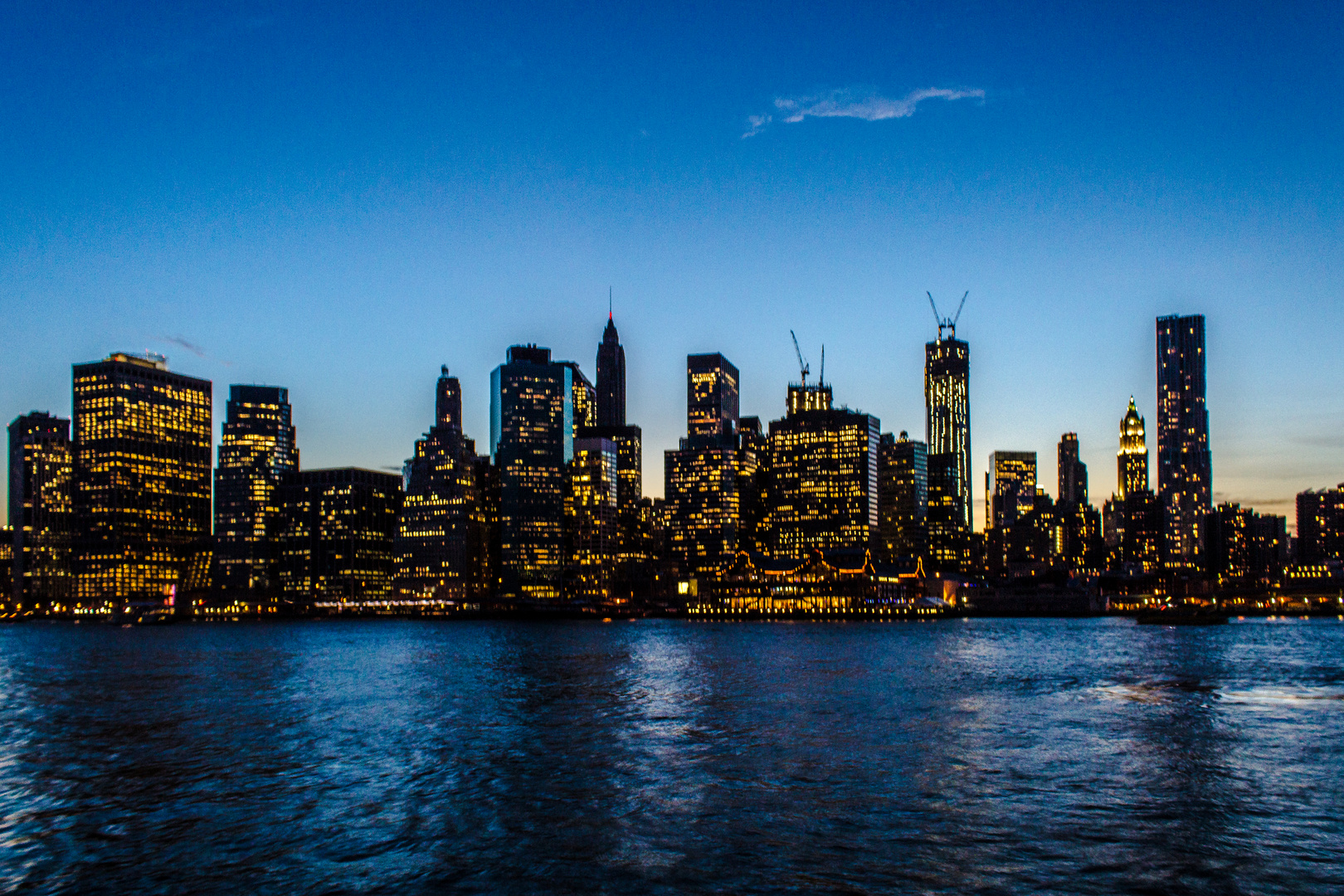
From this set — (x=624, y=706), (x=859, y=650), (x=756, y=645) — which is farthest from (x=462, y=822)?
(x=756, y=645)

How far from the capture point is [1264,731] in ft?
165

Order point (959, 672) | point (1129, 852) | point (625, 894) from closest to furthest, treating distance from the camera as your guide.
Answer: point (625, 894), point (1129, 852), point (959, 672)

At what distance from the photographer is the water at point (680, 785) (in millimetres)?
26797

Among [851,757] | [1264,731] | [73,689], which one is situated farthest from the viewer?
[73,689]

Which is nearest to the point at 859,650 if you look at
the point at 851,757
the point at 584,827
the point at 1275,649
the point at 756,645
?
the point at 756,645

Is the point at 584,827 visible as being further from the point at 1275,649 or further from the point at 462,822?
the point at 1275,649

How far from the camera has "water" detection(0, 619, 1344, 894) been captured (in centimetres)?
2680

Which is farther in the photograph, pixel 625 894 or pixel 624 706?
pixel 624 706

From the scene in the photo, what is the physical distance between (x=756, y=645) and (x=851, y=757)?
315 feet

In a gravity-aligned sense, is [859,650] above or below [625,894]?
below

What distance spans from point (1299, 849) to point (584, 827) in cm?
1981

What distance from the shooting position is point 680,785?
37.8 metres

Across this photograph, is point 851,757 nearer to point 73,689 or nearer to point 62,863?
point 62,863

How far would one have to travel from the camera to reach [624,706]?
2485 inches
